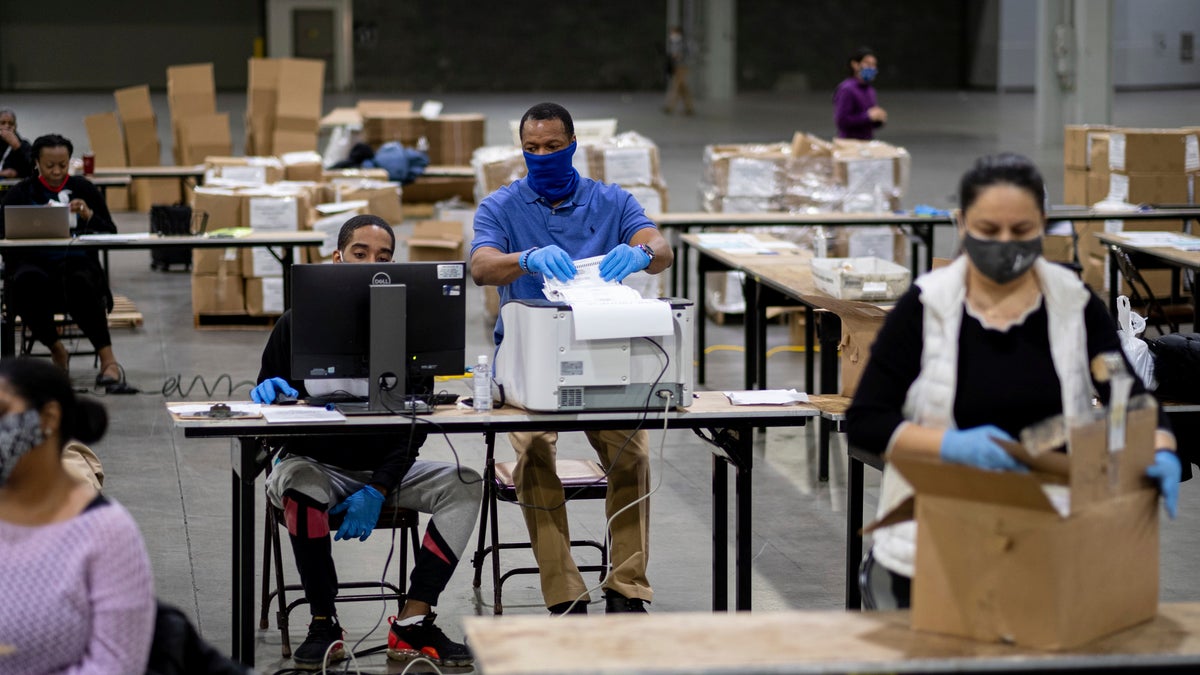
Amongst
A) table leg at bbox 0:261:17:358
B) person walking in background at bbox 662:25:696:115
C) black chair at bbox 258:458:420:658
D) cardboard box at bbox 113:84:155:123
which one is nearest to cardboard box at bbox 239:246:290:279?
table leg at bbox 0:261:17:358

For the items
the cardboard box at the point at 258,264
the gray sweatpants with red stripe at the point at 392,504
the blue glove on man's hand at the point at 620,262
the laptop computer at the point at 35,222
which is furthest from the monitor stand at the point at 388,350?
the cardboard box at the point at 258,264

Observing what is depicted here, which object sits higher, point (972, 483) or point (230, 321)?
point (972, 483)

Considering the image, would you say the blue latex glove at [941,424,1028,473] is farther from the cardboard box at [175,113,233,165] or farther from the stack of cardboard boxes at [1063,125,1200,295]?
the cardboard box at [175,113,233,165]

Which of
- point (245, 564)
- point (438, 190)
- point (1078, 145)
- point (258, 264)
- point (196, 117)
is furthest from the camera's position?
point (438, 190)

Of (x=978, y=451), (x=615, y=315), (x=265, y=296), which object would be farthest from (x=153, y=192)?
(x=978, y=451)

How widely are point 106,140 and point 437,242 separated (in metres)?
6.16

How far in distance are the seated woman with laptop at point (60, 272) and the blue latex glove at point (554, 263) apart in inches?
177

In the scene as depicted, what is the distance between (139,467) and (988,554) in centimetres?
489

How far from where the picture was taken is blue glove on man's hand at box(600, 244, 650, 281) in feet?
14.6

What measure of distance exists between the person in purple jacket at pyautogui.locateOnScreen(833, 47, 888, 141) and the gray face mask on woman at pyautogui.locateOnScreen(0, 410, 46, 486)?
10705mm

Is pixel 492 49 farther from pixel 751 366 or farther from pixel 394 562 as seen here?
pixel 394 562

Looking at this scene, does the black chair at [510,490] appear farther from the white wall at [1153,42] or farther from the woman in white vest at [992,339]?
the white wall at [1153,42]

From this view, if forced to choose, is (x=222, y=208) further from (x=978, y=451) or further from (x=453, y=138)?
(x=978, y=451)

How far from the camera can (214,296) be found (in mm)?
10078
